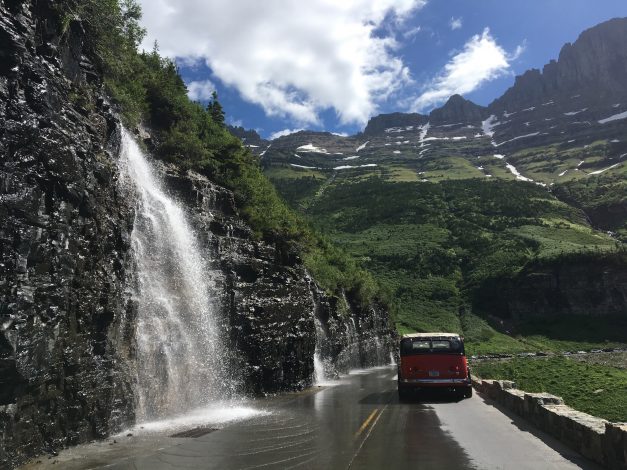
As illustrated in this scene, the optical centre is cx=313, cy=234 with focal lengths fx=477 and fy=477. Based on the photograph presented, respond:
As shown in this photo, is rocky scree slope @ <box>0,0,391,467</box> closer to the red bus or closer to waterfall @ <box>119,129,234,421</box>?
waterfall @ <box>119,129,234,421</box>

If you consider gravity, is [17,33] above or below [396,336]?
above

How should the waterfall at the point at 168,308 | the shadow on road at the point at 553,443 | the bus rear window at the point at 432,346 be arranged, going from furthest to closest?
the bus rear window at the point at 432,346
the waterfall at the point at 168,308
the shadow on road at the point at 553,443

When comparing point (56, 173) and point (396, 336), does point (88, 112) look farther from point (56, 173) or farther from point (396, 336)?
point (396, 336)

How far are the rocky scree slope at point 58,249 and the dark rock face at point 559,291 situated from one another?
102 meters

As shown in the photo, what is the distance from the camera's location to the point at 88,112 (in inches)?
627

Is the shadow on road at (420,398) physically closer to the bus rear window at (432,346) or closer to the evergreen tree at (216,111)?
the bus rear window at (432,346)

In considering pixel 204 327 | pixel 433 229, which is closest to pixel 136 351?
pixel 204 327

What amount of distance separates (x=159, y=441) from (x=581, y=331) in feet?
334

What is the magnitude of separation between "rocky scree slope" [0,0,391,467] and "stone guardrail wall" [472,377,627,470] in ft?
36.3

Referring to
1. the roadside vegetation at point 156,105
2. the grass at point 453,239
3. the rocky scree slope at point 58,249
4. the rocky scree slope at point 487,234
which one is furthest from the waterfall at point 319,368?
the rocky scree slope at point 487,234

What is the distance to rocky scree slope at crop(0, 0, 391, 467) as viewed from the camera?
10.3 m

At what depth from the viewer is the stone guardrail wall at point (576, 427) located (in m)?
7.62

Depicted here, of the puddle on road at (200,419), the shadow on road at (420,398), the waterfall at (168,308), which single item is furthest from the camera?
the shadow on road at (420,398)

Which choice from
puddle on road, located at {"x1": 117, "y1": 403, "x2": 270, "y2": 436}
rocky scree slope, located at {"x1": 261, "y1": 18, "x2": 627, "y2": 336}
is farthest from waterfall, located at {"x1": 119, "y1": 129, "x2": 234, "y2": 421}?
rocky scree slope, located at {"x1": 261, "y1": 18, "x2": 627, "y2": 336}
